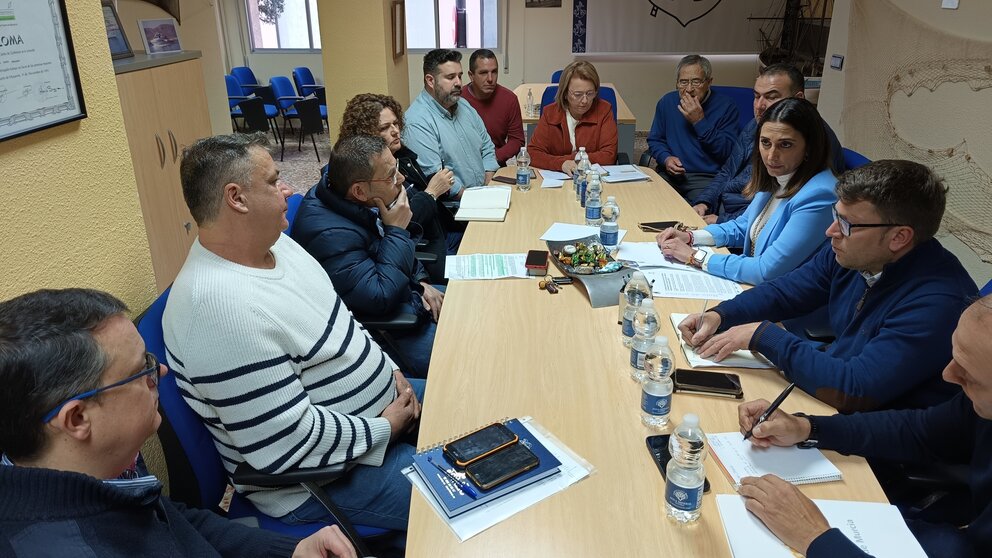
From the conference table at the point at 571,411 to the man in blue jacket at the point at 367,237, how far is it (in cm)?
24

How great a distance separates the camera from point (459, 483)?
128 centimetres

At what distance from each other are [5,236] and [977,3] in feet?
15.3

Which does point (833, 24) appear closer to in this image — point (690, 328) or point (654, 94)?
point (654, 94)

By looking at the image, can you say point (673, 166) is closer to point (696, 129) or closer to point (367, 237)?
point (696, 129)

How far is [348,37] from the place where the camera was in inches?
183

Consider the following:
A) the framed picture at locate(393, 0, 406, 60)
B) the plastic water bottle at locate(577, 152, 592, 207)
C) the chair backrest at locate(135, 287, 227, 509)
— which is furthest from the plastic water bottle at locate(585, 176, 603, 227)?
the framed picture at locate(393, 0, 406, 60)

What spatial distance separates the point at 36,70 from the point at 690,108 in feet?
12.5

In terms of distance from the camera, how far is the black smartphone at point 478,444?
1.33 metres

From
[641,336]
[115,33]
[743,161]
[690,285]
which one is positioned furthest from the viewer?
[743,161]

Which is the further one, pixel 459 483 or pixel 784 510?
pixel 459 483

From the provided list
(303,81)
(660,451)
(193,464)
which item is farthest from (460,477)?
(303,81)

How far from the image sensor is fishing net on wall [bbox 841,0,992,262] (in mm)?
3592

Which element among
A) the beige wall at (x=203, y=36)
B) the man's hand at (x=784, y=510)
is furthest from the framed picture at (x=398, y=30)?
the man's hand at (x=784, y=510)

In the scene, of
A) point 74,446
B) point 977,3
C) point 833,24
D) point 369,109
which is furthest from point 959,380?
point 833,24
